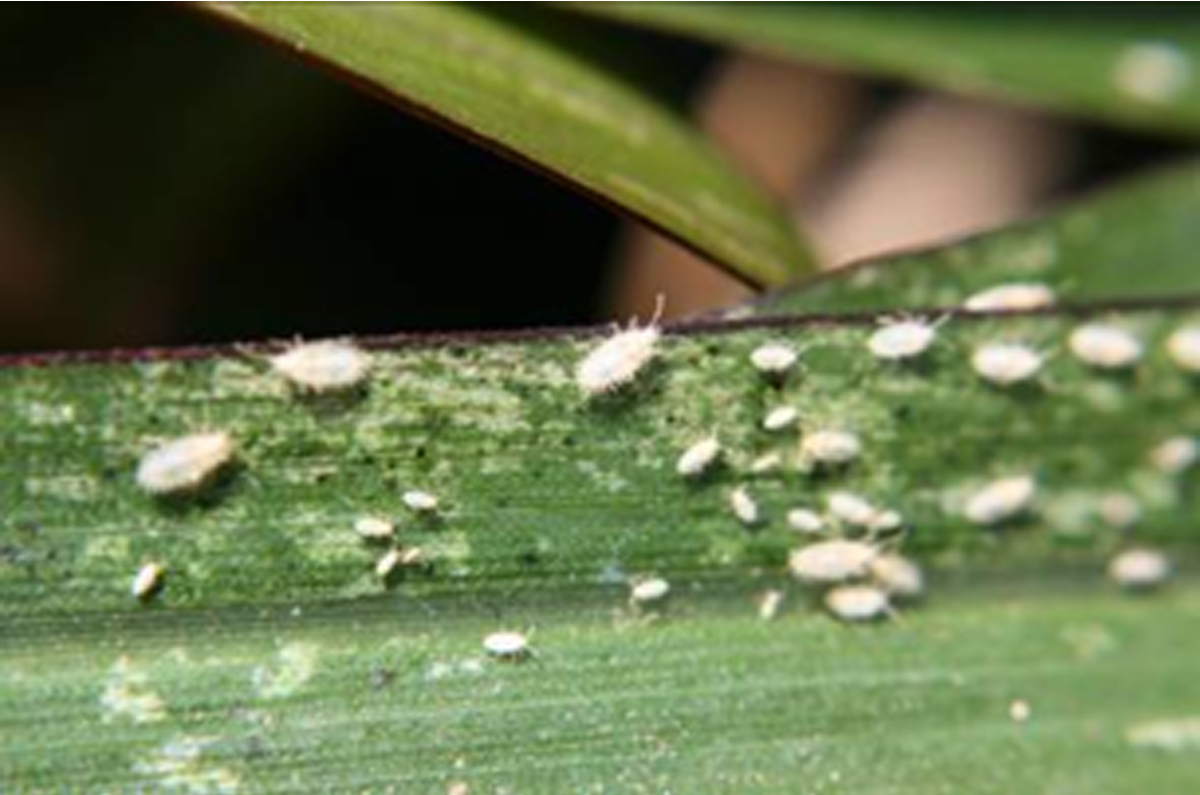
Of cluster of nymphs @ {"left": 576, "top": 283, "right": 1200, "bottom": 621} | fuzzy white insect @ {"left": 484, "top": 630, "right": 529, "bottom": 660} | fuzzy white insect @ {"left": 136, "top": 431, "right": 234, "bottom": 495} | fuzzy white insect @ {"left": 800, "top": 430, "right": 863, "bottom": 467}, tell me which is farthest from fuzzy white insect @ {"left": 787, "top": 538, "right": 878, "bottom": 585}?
fuzzy white insect @ {"left": 136, "top": 431, "right": 234, "bottom": 495}

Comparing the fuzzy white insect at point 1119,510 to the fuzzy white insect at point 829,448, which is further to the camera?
the fuzzy white insect at point 1119,510

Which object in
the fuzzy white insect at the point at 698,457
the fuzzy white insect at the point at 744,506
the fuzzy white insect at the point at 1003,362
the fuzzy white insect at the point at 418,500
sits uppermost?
the fuzzy white insect at the point at 1003,362

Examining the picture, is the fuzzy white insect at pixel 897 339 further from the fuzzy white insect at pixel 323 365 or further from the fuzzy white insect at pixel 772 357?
the fuzzy white insect at pixel 323 365

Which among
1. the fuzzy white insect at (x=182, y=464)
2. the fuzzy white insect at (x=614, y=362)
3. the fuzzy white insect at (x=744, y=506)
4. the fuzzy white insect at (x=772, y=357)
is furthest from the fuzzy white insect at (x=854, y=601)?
the fuzzy white insect at (x=182, y=464)

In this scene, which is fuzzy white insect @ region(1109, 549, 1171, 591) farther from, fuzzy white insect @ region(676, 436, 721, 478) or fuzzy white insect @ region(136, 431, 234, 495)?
fuzzy white insect @ region(136, 431, 234, 495)

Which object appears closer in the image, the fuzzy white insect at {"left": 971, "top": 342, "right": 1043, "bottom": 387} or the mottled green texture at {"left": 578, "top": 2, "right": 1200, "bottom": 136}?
the fuzzy white insect at {"left": 971, "top": 342, "right": 1043, "bottom": 387}

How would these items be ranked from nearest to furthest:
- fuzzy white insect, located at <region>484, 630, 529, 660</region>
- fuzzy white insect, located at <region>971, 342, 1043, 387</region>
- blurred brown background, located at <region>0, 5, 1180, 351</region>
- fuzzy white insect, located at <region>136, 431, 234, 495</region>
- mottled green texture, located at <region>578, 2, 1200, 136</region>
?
fuzzy white insect, located at <region>136, 431, 234, 495</region>, fuzzy white insect, located at <region>484, 630, 529, 660</region>, fuzzy white insect, located at <region>971, 342, 1043, 387</region>, mottled green texture, located at <region>578, 2, 1200, 136</region>, blurred brown background, located at <region>0, 5, 1180, 351</region>

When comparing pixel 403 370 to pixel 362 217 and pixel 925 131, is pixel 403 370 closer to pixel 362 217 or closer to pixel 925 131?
pixel 362 217
